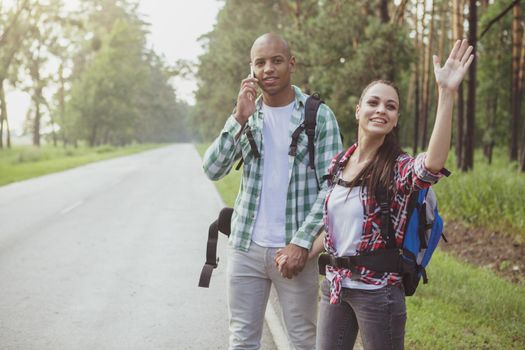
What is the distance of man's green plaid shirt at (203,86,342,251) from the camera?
291 centimetres

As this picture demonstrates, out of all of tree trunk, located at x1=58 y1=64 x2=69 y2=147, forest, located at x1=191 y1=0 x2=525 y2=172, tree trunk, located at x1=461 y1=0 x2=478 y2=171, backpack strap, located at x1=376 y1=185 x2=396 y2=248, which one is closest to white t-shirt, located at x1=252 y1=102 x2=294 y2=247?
backpack strap, located at x1=376 y1=185 x2=396 y2=248

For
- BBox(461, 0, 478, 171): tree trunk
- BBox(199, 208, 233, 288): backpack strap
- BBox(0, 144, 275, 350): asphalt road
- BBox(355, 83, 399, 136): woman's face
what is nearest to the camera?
BBox(355, 83, 399, 136): woman's face

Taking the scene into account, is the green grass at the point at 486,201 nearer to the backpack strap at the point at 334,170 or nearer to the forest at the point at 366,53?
the forest at the point at 366,53

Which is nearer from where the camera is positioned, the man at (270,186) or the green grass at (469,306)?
the man at (270,186)

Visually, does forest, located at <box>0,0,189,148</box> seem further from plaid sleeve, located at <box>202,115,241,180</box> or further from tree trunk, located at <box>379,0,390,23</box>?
plaid sleeve, located at <box>202,115,241,180</box>

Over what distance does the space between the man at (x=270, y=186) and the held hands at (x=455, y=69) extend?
761 millimetres

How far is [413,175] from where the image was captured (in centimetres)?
233

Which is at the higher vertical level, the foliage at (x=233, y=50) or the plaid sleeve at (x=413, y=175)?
the foliage at (x=233, y=50)

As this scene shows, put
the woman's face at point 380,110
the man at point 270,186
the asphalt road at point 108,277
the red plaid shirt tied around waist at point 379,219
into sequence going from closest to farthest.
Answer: the red plaid shirt tied around waist at point 379,219
the woman's face at point 380,110
the man at point 270,186
the asphalt road at point 108,277

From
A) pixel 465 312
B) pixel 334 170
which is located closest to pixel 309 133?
pixel 334 170

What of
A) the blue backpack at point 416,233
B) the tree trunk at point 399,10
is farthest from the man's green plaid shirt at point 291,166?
the tree trunk at point 399,10

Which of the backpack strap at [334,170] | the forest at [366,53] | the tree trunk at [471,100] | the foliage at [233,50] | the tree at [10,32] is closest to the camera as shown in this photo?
the backpack strap at [334,170]

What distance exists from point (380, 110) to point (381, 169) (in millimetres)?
271

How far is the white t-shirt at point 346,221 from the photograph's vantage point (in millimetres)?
2482
